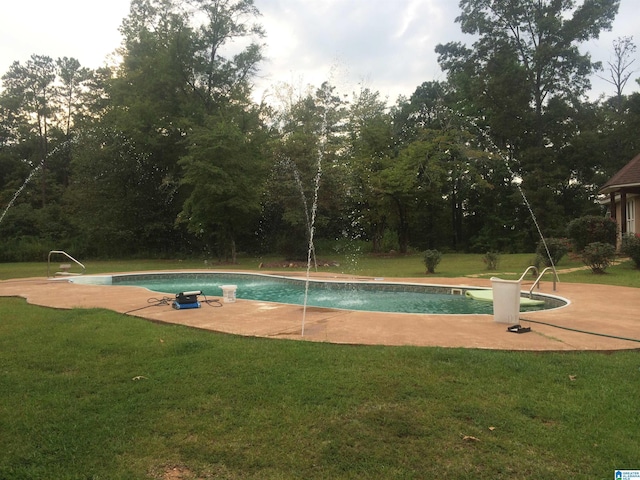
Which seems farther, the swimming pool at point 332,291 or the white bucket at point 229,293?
the swimming pool at point 332,291

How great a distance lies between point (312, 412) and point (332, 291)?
27.6 feet

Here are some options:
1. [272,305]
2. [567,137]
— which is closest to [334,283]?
[272,305]

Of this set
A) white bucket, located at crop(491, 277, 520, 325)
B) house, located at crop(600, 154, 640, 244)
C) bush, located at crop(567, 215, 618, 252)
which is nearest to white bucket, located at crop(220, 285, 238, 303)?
white bucket, located at crop(491, 277, 520, 325)

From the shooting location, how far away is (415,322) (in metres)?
6.14

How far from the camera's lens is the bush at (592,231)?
15055 millimetres

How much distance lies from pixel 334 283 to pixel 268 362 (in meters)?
7.82

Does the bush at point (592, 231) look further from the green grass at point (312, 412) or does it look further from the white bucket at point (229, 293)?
the white bucket at point (229, 293)

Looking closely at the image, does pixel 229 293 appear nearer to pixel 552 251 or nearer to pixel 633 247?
pixel 552 251

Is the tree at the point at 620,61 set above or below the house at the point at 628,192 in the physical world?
above

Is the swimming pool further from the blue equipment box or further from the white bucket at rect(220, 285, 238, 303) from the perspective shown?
the blue equipment box

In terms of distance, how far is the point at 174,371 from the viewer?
13.2 feet

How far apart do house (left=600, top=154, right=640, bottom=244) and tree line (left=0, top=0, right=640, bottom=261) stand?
739cm

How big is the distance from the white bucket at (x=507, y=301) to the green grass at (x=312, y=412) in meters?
1.49

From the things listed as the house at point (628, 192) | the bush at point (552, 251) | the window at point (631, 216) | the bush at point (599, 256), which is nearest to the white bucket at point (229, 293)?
the bush at point (552, 251)
